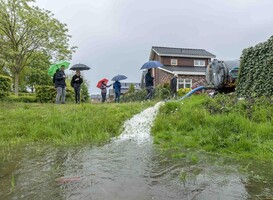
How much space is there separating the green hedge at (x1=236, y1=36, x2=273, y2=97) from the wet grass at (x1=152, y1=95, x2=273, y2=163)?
1.25m

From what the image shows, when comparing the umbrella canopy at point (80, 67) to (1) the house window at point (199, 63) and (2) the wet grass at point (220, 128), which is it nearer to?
(2) the wet grass at point (220, 128)

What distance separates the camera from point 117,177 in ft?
12.7

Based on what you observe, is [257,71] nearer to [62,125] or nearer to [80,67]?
[62,125]

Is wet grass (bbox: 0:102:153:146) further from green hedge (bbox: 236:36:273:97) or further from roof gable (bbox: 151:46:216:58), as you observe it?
roof gable (bbox: 151:46:216:58)

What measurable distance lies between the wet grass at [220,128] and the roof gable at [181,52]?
23.2 meters

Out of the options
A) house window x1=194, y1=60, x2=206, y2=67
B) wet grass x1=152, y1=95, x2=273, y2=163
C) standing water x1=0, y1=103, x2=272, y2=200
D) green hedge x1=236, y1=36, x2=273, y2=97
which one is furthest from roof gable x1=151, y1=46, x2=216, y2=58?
standing water x1=0, y1=103, x2=272, y2=200

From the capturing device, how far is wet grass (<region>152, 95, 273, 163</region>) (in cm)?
544

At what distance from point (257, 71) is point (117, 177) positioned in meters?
7.27

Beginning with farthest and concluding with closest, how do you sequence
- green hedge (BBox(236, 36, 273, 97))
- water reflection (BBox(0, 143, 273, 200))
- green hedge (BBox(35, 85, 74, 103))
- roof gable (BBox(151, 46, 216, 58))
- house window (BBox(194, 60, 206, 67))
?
house window (BBox(194, 60, 206, 67))
roof gable (BBox(151, 46, 216, 58))
green hedge (BBox(35, 85, 74, 103))
green hedge (BBox(236, 36, 273, 97))
water reflection (BBox(0, 143, 273, 200))

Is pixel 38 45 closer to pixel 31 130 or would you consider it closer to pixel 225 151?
pixel 31 130

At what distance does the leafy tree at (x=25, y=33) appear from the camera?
2392 centimetres

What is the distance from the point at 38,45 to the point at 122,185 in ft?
80.2

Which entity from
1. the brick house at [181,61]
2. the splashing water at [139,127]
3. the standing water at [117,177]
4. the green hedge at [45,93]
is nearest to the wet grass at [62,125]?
the splashing water at [139,127]

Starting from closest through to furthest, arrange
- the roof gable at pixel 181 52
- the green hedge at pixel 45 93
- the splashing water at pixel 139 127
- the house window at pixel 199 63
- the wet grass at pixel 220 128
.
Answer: the wet grass at pixel 220 128
the splashing water at pixel 139 127
the green hedge at pixel 45 93
the roof gable at pixel 181 52
the house window at pixel 199 63
